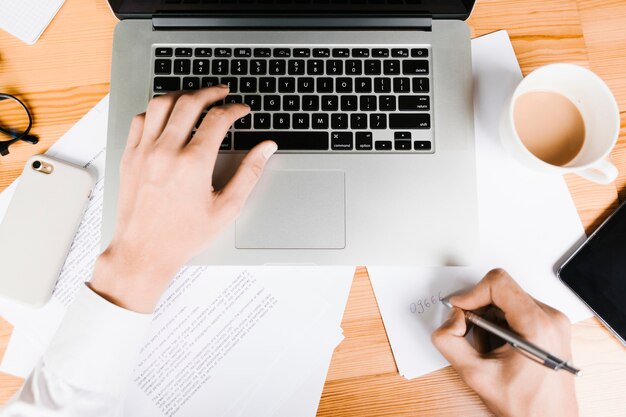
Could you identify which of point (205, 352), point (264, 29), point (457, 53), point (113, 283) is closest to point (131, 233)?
point (113, 283)

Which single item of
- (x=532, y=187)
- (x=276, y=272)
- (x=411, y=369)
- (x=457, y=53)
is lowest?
(x=411, y=369)

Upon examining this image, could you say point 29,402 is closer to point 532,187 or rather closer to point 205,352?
point 205,352

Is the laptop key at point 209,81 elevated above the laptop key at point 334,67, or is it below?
below

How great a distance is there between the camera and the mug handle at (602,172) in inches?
22.8

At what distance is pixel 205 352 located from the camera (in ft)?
2.19

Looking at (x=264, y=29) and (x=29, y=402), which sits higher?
(x=264, y=29)

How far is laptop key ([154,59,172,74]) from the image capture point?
666 millimetres

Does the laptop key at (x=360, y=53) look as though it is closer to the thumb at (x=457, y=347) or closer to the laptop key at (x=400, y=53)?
the laptop key at (x=400, y=53)

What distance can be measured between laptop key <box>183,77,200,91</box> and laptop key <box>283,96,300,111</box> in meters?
0.12

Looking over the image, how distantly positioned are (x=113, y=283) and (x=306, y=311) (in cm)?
25

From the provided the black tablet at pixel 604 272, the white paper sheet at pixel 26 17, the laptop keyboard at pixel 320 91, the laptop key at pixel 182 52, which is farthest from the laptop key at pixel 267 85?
the black tablet at pixel 604 272

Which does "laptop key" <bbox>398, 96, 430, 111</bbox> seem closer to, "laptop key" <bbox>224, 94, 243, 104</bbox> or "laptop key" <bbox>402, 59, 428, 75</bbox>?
"laptop key" <bbox>402, 59, 428, 75</bbox>

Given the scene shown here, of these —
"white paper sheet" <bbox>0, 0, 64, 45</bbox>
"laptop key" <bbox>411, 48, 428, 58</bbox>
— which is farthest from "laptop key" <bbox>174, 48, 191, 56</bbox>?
"laptop key" <bbox>411, 48, 428, 58</bbox>

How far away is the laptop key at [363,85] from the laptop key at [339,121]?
0.04 metres
